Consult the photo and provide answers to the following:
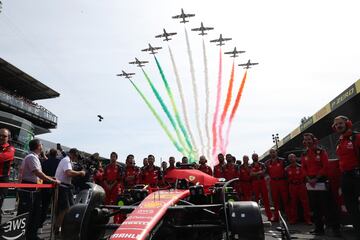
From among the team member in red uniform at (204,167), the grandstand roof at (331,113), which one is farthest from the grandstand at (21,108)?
the grandstand roof at (331,113)

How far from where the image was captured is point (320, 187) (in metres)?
7.43

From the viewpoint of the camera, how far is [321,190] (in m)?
7.41

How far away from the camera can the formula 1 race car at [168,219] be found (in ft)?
13.6

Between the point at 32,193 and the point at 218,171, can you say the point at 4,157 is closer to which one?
the point at 32,193

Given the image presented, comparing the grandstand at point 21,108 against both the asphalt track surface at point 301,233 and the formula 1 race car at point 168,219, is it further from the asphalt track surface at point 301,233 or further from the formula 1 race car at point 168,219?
the formula 1 race car at point 168,219

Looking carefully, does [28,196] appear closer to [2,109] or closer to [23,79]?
[2,109]

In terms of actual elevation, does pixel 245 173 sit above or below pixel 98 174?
below

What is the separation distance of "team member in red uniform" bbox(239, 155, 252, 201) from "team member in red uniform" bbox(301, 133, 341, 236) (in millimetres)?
3511

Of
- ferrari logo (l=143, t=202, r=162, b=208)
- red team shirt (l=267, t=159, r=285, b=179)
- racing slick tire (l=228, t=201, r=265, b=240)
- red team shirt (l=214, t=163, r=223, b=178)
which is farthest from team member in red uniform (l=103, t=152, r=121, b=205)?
racing slick tire (l=228, t=201, r=265, b=240)

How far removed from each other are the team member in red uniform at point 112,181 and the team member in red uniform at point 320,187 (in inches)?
224

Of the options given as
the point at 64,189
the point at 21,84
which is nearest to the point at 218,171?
the point at 64,189

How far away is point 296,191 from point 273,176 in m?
0.86

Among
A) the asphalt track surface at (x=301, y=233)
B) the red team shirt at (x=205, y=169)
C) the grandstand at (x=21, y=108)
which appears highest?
the grandstand at (x=21, y=108)

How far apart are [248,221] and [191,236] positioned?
3.65 feet
